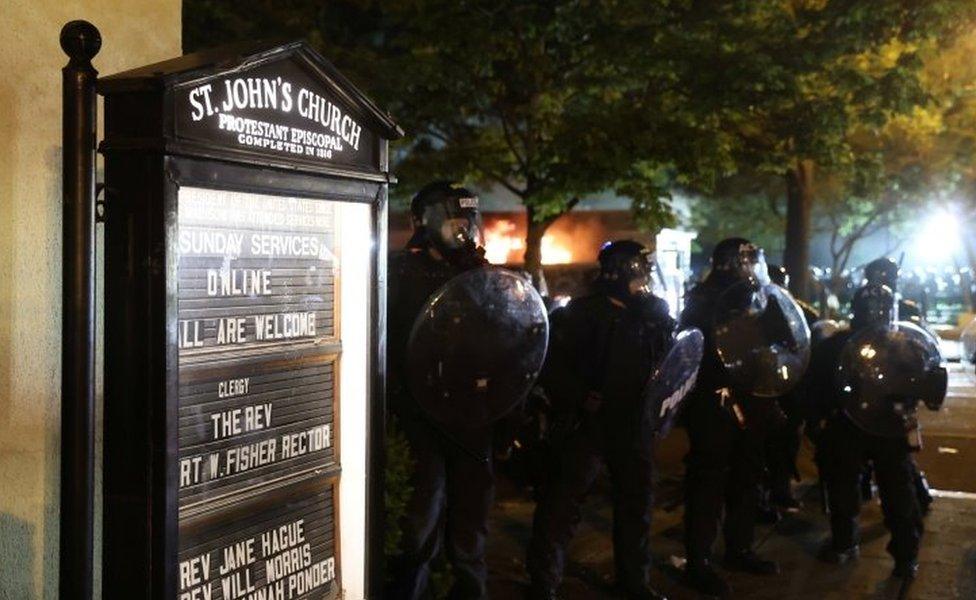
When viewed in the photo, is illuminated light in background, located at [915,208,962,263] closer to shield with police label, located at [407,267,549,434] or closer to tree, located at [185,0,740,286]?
tree, located at [185,0,740,286]

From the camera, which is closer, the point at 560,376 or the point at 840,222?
the point at 560,376

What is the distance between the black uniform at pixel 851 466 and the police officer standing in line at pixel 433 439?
2.72 metres

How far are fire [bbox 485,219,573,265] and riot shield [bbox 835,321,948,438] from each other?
10.9 metres

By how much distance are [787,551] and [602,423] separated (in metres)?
2.30

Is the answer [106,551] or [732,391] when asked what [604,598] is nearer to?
[732,391]

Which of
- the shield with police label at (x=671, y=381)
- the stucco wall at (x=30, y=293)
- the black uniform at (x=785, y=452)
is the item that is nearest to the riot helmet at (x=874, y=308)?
the black uniform at (x=785, y=452)

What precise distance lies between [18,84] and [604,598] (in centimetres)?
420

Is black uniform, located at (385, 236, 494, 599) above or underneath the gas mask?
underneath

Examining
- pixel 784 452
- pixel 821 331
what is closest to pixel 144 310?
pixel 821 331

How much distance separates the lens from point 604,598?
639cm

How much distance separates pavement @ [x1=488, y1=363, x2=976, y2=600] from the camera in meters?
6.60

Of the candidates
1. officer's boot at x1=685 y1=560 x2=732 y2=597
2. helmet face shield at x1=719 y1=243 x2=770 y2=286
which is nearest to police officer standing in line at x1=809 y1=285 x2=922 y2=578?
helmet face shield at x1=719 y1=243 x2=770 y2=286

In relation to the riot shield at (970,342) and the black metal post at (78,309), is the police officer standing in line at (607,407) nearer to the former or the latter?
the black metal post at (78,309)

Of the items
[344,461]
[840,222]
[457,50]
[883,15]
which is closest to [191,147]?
[344,461]
